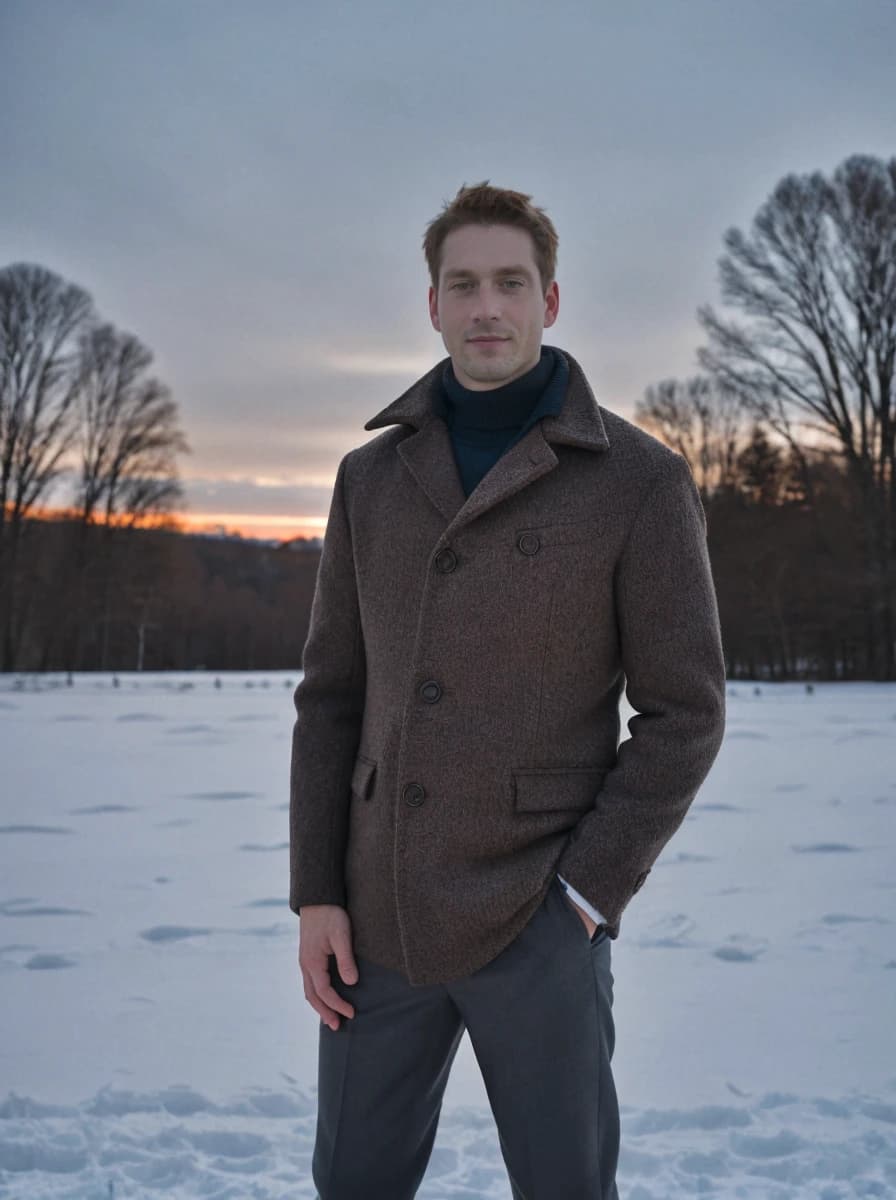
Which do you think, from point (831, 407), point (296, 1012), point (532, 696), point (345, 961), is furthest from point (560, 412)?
point (831, 407)

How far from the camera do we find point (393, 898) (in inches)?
67.9

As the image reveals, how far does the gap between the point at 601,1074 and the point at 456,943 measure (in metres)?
0.30

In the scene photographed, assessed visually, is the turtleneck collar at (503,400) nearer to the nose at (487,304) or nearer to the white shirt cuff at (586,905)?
the nose at (487,304)

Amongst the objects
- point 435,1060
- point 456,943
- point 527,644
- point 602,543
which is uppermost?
point 602,543

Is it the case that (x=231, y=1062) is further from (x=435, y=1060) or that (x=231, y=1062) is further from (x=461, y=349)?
(x=461, y=349)

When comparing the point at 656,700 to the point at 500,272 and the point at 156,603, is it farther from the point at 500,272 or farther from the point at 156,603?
the point at 156,603

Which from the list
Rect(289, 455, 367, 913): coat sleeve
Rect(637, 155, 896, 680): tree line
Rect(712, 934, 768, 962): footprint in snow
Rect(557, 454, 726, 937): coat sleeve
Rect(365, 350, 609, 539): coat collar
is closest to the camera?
Rect(557, 454, 726, 937): coat sleeve

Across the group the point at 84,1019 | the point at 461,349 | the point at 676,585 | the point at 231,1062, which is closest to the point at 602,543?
the point at 676,585

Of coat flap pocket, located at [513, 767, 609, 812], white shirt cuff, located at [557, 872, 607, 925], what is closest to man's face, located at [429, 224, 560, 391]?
coat flap pocket, located at [513, 767, 609, 812]

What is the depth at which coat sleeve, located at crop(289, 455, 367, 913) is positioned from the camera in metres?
1.83

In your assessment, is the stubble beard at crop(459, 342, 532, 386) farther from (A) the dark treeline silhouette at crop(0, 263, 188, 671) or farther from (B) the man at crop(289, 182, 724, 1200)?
(A) the dark treeline silhouette at crop(0, 263, 188, 671)

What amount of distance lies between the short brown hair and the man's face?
14 millimetres

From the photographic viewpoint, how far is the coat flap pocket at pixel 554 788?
167 centimetres

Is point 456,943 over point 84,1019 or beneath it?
over
